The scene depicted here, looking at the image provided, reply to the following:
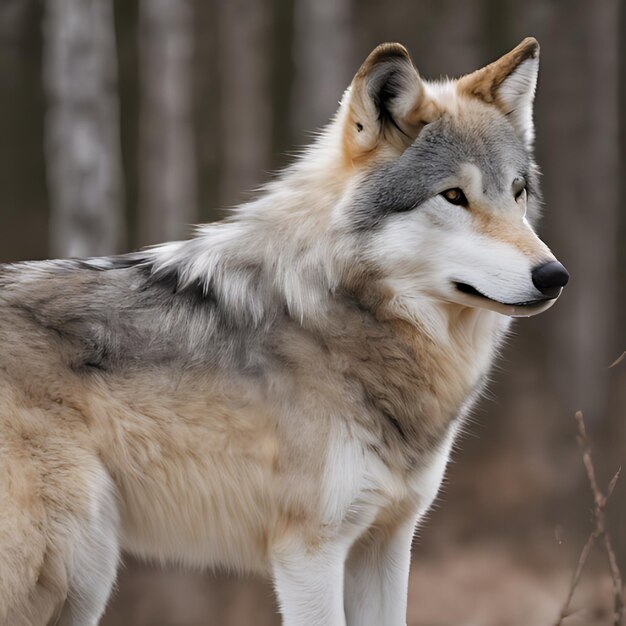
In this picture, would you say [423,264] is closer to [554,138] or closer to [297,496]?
[297,496]

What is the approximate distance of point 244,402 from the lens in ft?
10.1

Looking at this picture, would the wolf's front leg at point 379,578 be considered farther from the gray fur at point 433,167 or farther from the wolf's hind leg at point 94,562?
the gray fur at point 433,167

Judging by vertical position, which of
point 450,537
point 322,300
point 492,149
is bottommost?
point 450,537

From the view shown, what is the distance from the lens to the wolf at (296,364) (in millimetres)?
2947

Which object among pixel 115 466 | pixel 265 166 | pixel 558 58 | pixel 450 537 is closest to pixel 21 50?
pixel 265 166

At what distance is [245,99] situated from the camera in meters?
10.6

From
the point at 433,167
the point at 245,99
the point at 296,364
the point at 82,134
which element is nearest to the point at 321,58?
the point at 245,99

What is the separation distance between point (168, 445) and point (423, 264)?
105 cm

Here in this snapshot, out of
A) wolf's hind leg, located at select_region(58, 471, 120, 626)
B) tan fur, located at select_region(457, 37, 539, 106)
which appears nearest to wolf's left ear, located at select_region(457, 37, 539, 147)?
tan fur, located at select_region(457, 37, 539, 106)

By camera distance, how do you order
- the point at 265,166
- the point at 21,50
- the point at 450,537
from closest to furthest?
the point at 450,537 → the point at 265,166 → the point at 21,50

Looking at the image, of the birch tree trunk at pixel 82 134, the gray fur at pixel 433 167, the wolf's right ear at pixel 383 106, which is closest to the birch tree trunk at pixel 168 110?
the birch tree trunk at pixel 82 134

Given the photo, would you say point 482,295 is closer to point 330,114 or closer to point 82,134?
point 82,134

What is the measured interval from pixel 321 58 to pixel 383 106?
6.72m

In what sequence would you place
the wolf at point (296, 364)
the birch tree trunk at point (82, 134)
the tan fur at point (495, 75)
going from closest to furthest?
the wolf at point (296, 364), the tan fur at point (495, 75), the birch tree trunk at point (82, 134)
